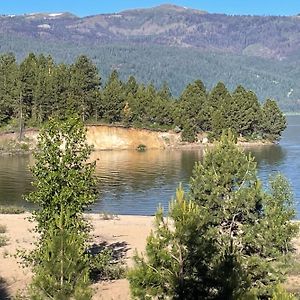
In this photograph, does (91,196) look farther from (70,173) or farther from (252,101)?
(252,101)

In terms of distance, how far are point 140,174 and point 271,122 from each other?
198 ft

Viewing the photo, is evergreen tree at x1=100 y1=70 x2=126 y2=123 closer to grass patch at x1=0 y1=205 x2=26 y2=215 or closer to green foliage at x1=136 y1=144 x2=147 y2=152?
green foliage at x1=136 y1=144 x2=147 y2=152

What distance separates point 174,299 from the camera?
17.5 metres

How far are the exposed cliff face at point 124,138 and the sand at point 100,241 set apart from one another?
221ft

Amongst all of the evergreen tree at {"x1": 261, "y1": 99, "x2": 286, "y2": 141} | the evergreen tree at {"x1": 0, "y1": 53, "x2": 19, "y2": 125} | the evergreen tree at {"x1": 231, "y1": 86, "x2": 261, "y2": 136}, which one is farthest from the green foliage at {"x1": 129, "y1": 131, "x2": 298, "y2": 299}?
the evergreen tree at {"x1": 261, "y1": 99, "x2": 286, "y2": 141}

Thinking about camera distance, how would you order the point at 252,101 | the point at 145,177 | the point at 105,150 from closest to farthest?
the point at 145,177
the point at 105,150
the point at 252,101

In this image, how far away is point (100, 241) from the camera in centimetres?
3722

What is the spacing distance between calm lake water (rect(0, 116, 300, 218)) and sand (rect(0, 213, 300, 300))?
786 centimetres

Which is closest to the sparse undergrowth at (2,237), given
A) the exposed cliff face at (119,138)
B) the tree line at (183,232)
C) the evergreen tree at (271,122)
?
the tree line at (183,232)

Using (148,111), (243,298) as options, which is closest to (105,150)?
(148,111)

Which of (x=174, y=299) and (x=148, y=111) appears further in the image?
(x=148, y=111)

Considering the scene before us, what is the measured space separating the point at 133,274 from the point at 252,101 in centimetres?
11747

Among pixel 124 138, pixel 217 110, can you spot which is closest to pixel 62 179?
pixel 124 138

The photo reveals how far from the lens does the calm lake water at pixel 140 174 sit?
197ft
